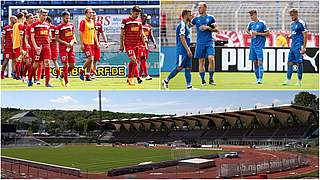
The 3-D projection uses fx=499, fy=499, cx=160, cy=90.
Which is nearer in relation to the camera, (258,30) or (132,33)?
(258,30)

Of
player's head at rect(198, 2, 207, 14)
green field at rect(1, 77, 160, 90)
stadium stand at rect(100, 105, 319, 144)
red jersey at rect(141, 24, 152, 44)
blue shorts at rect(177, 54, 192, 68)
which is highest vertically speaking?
player's head at rect(198, 2, 207, 14)

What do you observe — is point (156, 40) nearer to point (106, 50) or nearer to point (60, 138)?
point (106, 50)

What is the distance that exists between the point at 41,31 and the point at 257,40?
367cm

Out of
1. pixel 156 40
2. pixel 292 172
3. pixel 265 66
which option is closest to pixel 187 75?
pixel 156 40

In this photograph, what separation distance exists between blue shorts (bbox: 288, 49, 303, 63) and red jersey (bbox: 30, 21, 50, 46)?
410cm

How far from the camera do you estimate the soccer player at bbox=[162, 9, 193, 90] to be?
828cm

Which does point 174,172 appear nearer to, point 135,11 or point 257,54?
point 257,54

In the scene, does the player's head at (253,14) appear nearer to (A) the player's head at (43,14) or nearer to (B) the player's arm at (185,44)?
(B) the player's arm at (185,44)

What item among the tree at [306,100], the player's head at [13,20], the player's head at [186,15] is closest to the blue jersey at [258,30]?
the player's head at [186,15]

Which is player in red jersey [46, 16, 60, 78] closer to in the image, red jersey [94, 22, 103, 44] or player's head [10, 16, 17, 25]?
player's head [10, 16, 17, 25]

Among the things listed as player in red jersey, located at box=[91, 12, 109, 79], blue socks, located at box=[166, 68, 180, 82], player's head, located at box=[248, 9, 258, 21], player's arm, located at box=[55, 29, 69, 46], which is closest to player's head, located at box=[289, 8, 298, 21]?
player's head, located at box=[248, 9, 258, 21]

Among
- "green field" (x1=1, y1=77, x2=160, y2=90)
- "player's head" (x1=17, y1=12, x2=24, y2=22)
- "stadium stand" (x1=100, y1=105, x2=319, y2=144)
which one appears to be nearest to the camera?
"green field" (x1=1, y1=77, x2=160, y2=90)

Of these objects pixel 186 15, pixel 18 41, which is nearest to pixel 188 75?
pixel 186 15

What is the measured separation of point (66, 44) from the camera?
845 cm
